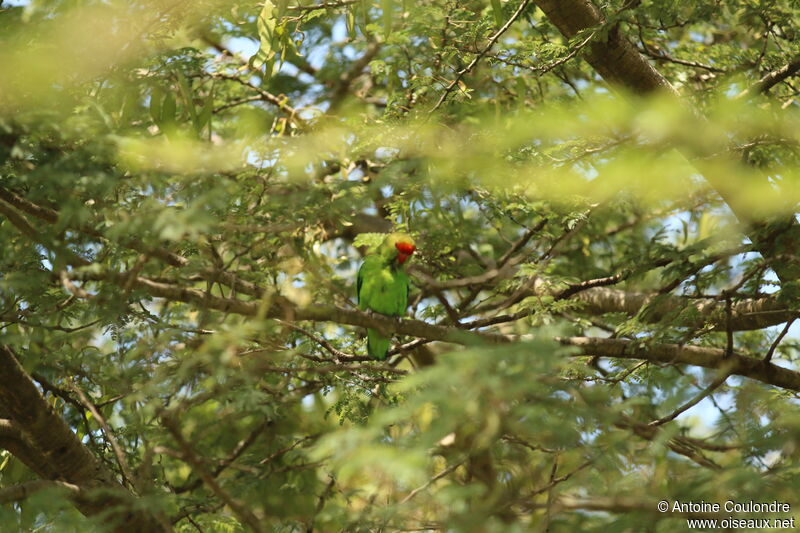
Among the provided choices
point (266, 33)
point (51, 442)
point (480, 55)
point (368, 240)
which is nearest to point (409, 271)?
point (368, 240)

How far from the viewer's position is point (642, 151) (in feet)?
9.18

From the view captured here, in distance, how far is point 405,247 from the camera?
187 inches

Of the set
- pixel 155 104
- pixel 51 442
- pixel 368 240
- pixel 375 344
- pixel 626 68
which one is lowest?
pixel 51 442

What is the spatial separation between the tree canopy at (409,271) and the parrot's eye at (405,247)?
8cm

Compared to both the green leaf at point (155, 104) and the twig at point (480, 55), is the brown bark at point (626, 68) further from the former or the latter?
the green leaf at point (155, 104)

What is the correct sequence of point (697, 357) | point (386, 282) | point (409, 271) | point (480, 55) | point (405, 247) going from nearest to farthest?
point (480, 55) < point (697, 357) < point (405, 247) < point (386, 282) < point (409, 271)

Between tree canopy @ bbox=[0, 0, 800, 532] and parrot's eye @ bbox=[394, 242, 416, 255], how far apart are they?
0.26 feet

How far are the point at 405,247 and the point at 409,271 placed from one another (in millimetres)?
555

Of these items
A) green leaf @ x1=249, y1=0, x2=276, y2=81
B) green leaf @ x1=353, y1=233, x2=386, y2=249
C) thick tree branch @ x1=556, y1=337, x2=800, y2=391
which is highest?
green leaf @ x1=249, y1=0, x2=276, y2=81

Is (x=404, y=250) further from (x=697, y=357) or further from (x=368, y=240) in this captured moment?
(x=697, y=357)

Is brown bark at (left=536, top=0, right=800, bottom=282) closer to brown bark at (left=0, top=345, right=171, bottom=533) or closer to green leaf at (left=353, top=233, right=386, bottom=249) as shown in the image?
green leaf at (left=353, top=233, right=386, bottom=249)

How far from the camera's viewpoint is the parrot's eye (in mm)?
4734

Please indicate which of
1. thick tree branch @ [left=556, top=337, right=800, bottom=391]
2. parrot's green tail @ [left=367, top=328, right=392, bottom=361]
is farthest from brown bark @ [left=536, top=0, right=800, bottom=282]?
parrot's green tail @ [left=367, top=328, right=392, bottom=361]

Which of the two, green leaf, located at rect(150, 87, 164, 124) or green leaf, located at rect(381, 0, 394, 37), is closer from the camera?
green leaf, located at rect(381, 0, 394, 37)
